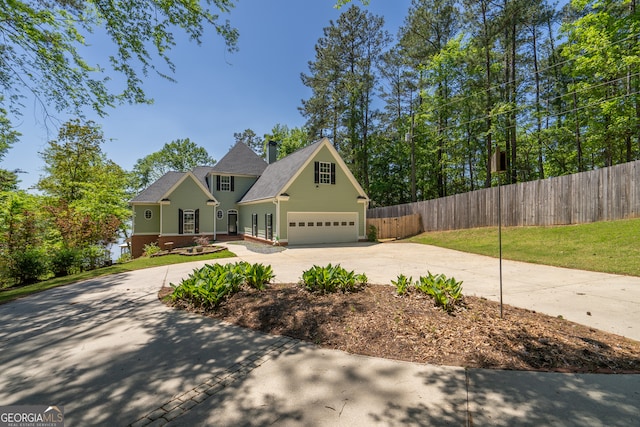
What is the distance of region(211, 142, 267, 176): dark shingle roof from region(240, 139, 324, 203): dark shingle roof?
1634 millimetres

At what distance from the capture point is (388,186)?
30344mm

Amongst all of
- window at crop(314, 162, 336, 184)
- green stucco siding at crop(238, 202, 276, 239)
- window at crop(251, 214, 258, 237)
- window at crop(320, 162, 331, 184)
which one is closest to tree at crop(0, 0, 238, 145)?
green stucco siding at crop(238, 202, 276, 239)

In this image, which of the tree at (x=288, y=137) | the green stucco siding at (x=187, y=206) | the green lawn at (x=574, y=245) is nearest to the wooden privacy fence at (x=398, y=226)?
the green lawn at (x=574, y=245)

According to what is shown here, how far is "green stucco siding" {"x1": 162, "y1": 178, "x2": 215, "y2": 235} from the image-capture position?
1878 centimetres

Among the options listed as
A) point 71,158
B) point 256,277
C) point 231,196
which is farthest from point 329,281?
point 71,158

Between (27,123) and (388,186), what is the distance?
2779 centimetres

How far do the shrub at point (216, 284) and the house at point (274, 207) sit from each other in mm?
10273

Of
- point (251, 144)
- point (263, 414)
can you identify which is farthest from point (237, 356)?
point (251, 144)

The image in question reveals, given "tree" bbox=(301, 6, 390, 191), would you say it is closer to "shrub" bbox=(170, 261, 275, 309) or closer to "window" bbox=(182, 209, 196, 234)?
"window" bbox=(182, 209, 196, 234)

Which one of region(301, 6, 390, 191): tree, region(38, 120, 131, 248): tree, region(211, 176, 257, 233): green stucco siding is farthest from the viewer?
region(301, 6, 390, 191): tree

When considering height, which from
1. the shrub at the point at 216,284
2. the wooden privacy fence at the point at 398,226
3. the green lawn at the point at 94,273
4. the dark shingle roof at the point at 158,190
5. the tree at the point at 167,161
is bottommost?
the green lawn at the point at 94,273

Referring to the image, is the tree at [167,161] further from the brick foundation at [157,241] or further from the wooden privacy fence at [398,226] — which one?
the wooden privacy fence at [398,226]

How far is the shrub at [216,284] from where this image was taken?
5191mm

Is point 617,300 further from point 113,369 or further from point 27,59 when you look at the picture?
point 27,59
